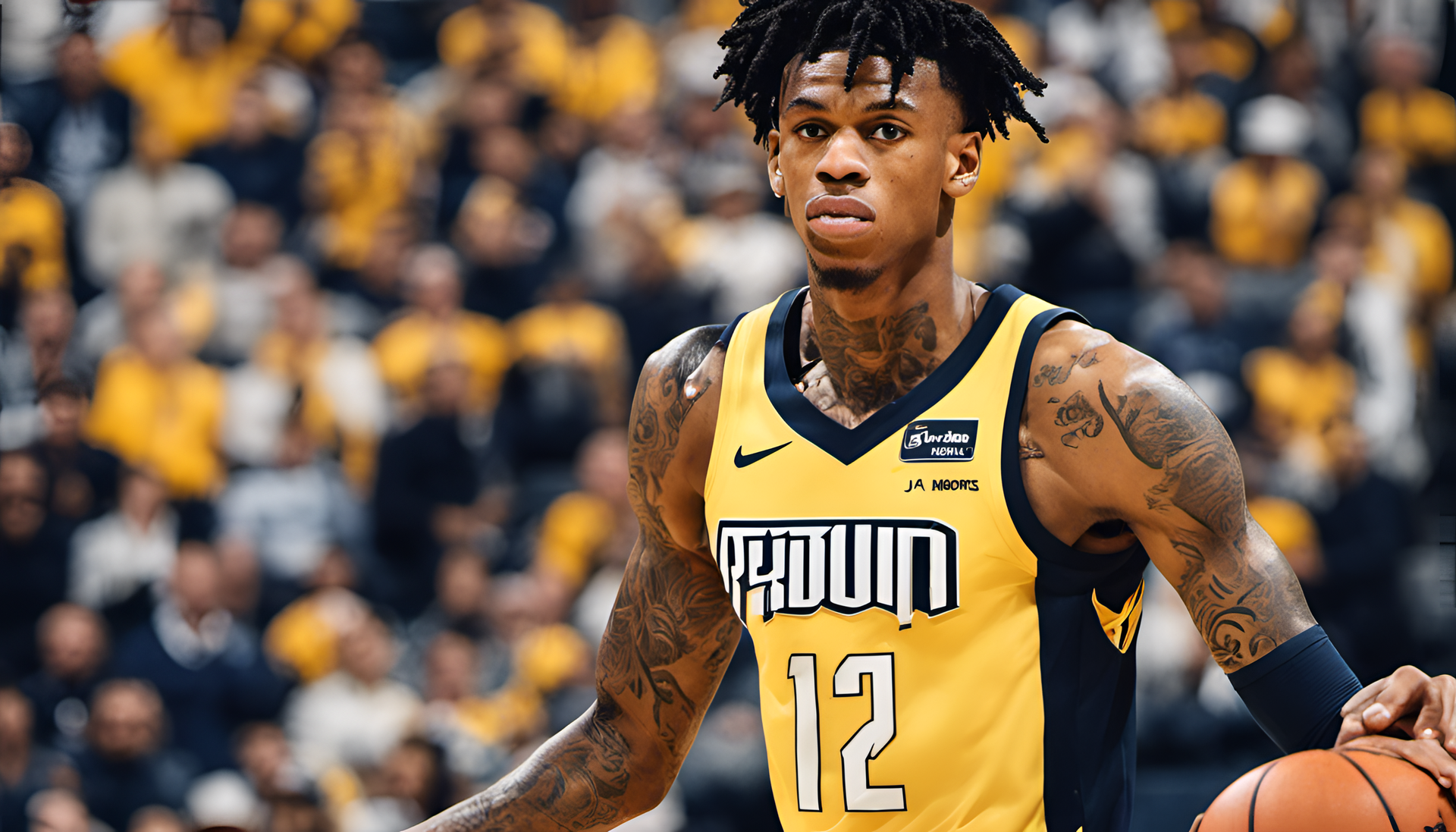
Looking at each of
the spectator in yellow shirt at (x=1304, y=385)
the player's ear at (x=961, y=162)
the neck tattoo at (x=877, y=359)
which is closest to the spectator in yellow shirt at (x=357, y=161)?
the spectator in yellow shirt at (x=1304, y=385)

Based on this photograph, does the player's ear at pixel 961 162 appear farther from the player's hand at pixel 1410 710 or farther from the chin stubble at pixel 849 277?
the player's hand at pixel 1410 710

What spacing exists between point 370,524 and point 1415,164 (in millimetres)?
6438

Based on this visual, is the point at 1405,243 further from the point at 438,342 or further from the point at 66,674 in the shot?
the point at 66,674

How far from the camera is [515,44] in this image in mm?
9445

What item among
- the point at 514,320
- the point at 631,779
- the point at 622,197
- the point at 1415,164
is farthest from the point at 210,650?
the point at 1415,164

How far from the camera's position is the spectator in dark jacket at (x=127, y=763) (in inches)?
275

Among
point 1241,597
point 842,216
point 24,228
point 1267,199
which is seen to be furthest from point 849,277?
Answer: point 24,228

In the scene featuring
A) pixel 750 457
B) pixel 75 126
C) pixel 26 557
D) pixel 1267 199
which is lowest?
pixel 26 557

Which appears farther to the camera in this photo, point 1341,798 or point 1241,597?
point 1241,597

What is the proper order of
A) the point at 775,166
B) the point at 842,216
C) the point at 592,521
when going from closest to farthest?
the point at 842,216, the point at 775,166, the point at 592,521

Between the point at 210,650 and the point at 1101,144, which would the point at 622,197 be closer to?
the point at 1101,144

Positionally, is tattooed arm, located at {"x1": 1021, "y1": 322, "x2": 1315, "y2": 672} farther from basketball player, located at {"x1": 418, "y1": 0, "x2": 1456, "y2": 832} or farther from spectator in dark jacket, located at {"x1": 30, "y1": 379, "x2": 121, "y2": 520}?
spectator in dark jacket, located at {"x1": 30, "y1": 379, "x2": 121, "y2": 520}

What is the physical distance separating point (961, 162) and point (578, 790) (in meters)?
1.51

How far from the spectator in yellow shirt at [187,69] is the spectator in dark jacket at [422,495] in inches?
104
